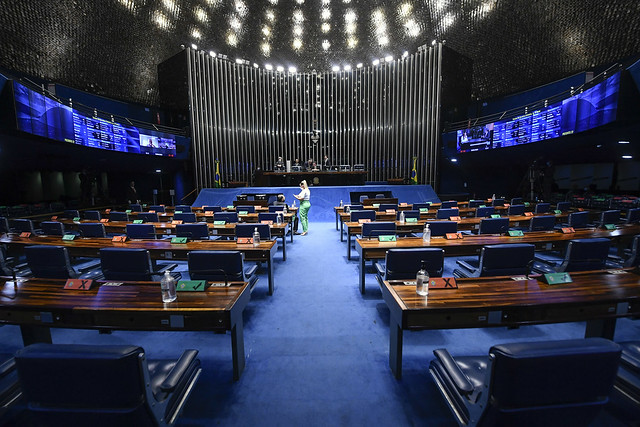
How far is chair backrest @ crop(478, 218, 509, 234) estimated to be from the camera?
14.3ft

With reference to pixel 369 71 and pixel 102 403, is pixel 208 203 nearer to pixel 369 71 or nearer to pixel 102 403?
pixel 102 403

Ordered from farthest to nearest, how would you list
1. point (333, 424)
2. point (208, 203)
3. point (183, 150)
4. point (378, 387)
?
point (183, 150) → point (208, 203) → point (378, 387) → point (333, 424)

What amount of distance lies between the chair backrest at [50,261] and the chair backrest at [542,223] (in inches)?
262

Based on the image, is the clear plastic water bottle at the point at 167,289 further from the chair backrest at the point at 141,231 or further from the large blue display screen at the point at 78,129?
the large blue display screen at the point at 78,129

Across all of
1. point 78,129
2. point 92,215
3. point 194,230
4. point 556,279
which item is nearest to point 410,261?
point 556,279

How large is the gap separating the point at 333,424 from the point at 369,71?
1714 centimetres

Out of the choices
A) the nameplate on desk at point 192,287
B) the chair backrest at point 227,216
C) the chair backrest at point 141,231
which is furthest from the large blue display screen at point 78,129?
the nameplate on desk at point 192,287

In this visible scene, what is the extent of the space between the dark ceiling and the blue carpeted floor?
1076cm

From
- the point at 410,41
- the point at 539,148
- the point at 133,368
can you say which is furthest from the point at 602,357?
the point at 410,41

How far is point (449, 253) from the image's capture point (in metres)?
3.48

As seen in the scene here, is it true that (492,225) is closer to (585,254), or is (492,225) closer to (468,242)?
(468,242)

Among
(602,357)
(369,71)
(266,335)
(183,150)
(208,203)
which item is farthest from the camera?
(369,71)

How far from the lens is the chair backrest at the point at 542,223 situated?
4.69 meters

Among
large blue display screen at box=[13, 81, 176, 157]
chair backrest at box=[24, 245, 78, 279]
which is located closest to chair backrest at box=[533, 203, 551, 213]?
chair backrest at box=[24, 245, 78, 279]
